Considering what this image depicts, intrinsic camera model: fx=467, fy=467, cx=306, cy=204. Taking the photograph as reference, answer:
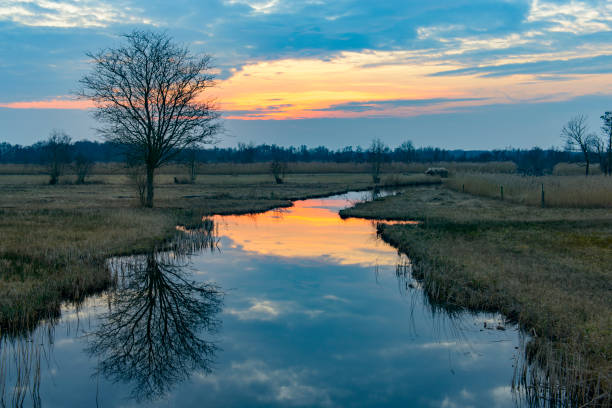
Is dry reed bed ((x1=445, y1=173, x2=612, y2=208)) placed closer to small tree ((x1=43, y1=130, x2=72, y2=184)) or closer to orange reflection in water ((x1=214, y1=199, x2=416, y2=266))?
orange reflection in water ((x1=214, y1=199, x2=416, y2=266))

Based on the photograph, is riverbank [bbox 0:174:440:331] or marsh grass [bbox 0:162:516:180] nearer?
riverbank [bbox 0:174:440:331]

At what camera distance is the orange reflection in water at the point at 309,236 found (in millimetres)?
19422

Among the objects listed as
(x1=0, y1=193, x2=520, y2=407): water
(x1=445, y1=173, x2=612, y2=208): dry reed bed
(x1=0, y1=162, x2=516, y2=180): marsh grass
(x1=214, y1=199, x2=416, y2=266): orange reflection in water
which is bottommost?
(x1=0, y1=193, x2=520, y2=407): water

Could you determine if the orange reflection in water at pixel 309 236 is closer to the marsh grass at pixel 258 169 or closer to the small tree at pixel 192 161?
the small tree at pixel 192 161

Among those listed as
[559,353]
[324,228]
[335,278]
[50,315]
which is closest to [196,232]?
[324,228]

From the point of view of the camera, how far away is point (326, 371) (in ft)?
29.1

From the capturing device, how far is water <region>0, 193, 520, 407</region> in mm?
8062

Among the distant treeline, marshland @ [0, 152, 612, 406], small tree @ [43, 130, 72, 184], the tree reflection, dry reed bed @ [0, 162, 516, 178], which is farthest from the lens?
the distant treeline

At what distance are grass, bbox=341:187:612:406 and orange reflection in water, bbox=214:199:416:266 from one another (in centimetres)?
132

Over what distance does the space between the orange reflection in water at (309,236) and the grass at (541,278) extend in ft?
4.33

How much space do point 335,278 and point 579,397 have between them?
355 inches

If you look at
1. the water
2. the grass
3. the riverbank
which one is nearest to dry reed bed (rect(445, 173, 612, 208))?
the grass

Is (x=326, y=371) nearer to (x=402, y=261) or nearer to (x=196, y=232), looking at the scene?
(x=402, y=261)

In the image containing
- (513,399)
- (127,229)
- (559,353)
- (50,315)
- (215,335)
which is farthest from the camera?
(127,229)
